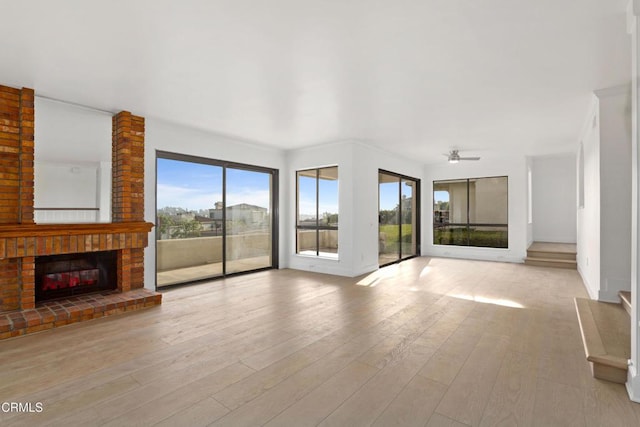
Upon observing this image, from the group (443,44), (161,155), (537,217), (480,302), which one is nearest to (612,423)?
(480,302)

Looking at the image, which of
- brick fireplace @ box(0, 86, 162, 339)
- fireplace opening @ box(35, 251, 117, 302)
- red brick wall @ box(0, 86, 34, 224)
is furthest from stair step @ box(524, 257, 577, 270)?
red brick wall @ box(0, 86, 34, 224)

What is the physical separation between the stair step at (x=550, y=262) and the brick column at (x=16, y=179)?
8917mm

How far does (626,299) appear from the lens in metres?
3.39

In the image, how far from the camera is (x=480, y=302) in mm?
4301

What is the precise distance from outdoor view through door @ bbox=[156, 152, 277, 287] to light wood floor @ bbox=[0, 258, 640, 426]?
118cm

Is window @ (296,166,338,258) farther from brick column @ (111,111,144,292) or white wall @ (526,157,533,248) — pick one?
white wall @ (526,157,533,248)

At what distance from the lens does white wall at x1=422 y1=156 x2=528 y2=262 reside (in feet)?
25.0

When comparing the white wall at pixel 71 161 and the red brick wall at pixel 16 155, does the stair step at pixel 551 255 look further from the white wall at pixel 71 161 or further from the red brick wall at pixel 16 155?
the red brick wall at pixel 16 155

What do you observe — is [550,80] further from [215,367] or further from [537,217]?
[537,217]

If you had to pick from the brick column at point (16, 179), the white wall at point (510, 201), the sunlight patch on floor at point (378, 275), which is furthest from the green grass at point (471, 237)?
A: the brick column at point (16, 179)

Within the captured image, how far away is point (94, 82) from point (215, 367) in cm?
323

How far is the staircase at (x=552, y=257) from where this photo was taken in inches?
268

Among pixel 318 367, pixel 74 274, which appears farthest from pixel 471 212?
pixel 74 274

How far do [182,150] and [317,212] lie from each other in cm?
287
